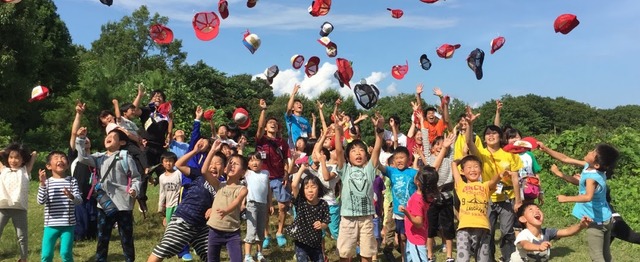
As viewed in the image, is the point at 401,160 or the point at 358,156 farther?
the point at 401,160

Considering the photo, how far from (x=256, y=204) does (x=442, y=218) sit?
93.7 inches

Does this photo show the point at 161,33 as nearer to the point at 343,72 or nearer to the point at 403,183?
the point at 343,72

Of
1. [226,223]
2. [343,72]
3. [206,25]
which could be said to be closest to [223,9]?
[206,25]

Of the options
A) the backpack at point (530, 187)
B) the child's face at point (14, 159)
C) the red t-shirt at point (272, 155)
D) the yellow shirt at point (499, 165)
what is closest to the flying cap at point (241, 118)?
the red t-shirt at point (272, 155)

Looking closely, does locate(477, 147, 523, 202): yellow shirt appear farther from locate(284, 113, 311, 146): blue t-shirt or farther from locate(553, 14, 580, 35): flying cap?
locate(284, 113, 311, 146): blue t-shirt

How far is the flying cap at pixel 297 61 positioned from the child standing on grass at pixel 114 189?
5329 mm

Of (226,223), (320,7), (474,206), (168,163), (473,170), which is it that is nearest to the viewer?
(226,223)

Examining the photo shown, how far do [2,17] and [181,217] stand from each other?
62.7 ft

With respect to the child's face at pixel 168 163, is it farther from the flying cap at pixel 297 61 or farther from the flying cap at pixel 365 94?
the flying cap at pixel 297 61

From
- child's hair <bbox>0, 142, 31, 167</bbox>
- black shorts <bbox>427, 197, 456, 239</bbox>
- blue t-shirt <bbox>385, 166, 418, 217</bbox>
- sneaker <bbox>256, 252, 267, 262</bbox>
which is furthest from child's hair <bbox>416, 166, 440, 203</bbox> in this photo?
child's hair <bbox>0, 142, 31, 167</bbox>

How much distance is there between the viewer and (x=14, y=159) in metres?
6.23

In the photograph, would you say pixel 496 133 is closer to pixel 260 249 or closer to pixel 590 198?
pixel 590 198

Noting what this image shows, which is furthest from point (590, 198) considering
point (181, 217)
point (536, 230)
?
point (181, 217)

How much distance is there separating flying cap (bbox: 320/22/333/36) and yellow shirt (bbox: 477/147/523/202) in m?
5.64
